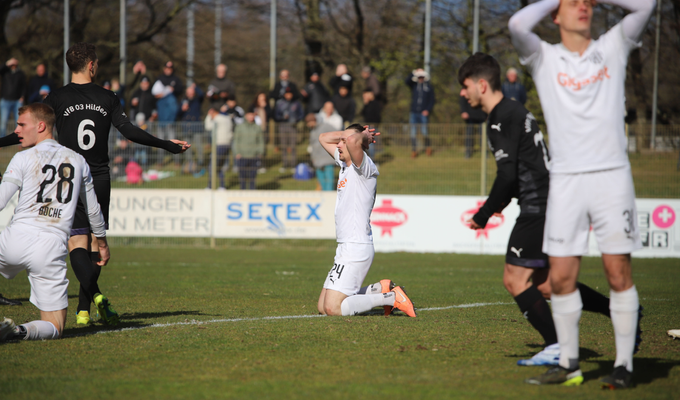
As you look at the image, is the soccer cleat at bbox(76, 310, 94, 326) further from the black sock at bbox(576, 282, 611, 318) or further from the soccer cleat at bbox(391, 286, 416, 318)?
the black sock at bbox(576, 282, 611, 318)

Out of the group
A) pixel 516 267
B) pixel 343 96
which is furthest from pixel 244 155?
pixel 516 267

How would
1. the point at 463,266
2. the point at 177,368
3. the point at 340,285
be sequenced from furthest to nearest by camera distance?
1. the point at 463,266
2. the point at 340,285
3. the point at 177,368

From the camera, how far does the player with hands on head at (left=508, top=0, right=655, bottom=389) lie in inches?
153

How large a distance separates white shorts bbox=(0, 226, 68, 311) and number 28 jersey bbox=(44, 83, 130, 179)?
1323 mm

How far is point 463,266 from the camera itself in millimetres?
12438

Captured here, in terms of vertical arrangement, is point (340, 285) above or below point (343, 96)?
below

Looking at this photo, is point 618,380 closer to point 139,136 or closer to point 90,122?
point 139,136

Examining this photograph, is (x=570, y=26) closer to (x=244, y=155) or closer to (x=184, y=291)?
(x=184, y=291)

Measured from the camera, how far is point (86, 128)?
241 inches

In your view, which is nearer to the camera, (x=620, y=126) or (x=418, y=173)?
(x=620, y=126)

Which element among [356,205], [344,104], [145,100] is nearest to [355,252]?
[356,205]

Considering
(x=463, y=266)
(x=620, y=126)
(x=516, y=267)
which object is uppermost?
(x=620, y=126)

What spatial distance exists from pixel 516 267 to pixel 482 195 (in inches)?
434

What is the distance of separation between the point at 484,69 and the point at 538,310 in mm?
1718
